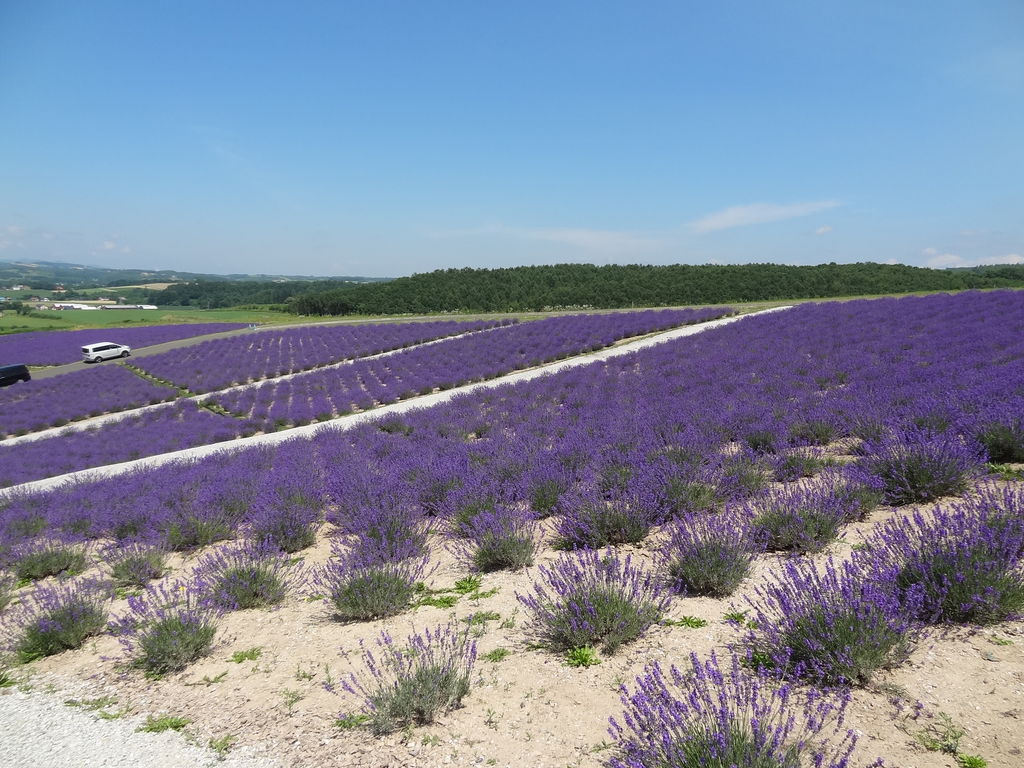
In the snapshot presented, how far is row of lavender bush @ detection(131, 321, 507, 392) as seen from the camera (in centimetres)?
2806

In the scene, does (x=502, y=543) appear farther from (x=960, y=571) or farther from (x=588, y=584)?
(x=960, y=571)

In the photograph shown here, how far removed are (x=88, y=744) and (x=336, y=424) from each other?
12.0 m

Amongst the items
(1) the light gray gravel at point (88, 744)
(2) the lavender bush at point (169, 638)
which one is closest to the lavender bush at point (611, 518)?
(1) the light gray gravel at point (88, 744)

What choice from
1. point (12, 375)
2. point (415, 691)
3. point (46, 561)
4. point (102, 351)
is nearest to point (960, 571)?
point (415, 691)

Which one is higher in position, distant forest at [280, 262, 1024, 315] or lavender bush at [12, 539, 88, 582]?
distant forest at [280, 262, 1024, 315]

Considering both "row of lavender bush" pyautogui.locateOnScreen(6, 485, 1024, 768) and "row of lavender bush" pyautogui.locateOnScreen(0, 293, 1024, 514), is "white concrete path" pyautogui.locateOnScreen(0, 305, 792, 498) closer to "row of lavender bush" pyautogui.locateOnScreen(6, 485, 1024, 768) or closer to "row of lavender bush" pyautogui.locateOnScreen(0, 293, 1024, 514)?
"row of lavender bush" pyautogui.locateOnScreen(0, 293, 1024, 514)

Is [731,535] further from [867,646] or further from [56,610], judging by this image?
[56,610]

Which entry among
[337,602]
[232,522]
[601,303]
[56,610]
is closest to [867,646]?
[337,602]

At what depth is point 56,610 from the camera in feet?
15.0

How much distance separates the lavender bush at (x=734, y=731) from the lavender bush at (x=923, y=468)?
295cm

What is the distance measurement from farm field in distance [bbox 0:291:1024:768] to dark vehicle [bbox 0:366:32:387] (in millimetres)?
27559

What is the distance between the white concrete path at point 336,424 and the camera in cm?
1270

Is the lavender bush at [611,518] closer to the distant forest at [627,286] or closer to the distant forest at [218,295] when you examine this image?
the distant forest at [627,286]

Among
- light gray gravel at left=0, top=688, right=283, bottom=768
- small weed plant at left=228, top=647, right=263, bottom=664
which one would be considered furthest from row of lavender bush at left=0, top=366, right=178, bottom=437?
small weed plant at left=228, top=647, right=263, bottom=664
